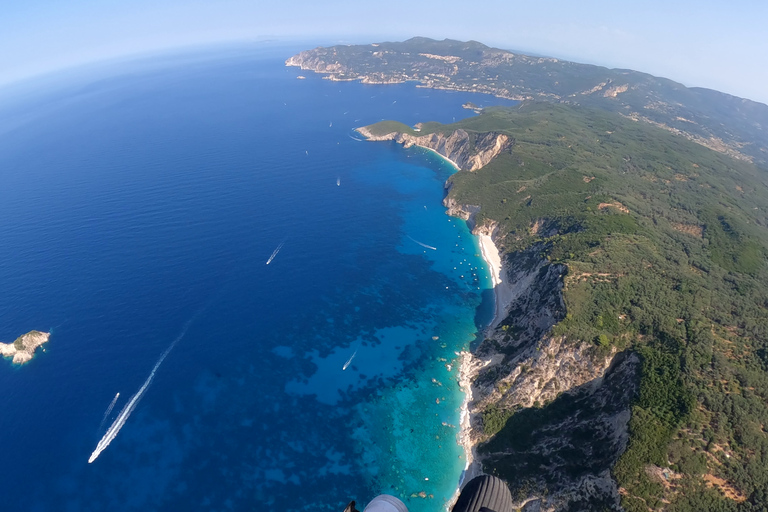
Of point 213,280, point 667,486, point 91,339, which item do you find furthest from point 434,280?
point 91,339

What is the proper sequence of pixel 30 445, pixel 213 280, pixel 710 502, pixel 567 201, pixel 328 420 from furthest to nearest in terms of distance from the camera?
pixel 567 201, pixel 213 280, pixel 328 420, pixel 30 445, pixel 710 502

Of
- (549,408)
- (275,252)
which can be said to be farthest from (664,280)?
(275,252)

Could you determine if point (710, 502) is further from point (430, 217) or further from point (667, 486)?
point (430, 217)

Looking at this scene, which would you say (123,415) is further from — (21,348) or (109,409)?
(21,348)

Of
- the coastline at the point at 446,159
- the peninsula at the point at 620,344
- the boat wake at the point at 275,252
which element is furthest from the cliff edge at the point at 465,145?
the boat wake at the point at 275,252

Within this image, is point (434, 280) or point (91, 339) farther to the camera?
point (434, 280)

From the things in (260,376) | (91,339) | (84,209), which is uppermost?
(260,376)

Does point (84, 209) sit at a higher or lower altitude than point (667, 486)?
lower

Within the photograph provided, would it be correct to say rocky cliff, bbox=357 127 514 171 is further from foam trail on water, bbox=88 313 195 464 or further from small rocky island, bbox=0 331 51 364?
small rocky island, bbox=0 331 51 364
